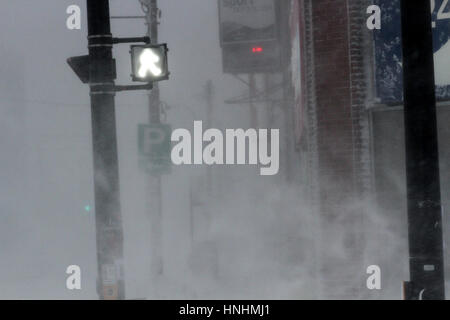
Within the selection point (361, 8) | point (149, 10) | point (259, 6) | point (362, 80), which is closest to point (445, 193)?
point (362, 80)

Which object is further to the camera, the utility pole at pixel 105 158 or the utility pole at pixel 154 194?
the utility pole at pixel 154 194

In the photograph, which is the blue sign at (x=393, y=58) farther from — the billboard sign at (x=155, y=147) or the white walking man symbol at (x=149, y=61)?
the billboard sign at (x=155, y=147)

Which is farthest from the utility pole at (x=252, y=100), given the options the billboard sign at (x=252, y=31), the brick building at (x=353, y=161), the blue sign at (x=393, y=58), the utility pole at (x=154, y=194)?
the blue sign at (x=393, y=58)

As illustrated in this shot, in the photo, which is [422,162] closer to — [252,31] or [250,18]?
[250,18]

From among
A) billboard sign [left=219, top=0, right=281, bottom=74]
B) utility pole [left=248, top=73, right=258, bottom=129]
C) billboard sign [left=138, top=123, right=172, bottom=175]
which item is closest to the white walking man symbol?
billboard sign [left=138, top=123, right=172, bottom=175]

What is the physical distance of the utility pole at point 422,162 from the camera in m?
5.84

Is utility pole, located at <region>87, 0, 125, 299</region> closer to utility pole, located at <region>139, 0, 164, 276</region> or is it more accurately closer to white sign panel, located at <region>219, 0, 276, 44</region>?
utility pole, located at <region>139, 0, 164, 276</region>

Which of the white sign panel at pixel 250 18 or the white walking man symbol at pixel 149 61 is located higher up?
the white sign panel at pixel 250 18

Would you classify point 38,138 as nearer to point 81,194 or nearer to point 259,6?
point 81,194

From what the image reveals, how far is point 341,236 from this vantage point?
1116cm

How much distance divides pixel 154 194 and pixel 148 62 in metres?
9.66

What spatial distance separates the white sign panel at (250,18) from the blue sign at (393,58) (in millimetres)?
15816

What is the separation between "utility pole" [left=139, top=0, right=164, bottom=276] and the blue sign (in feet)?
26.8
